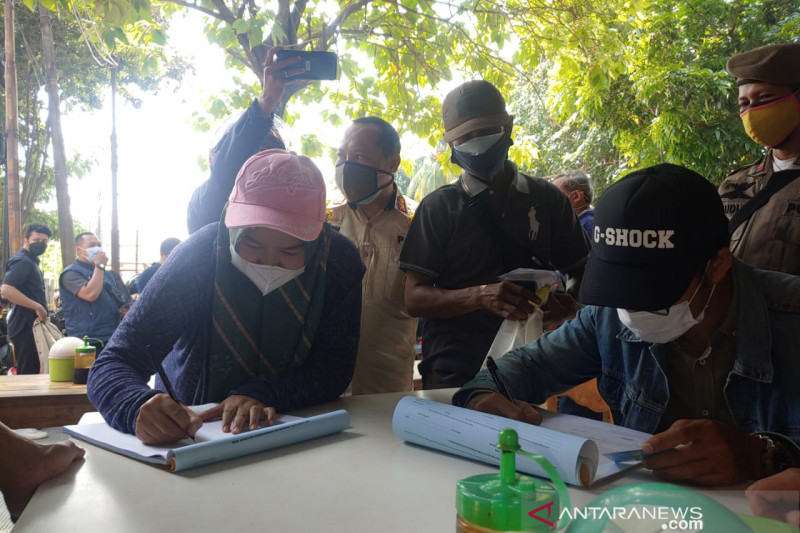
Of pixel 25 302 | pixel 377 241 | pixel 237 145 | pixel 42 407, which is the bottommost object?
pixel 42 407

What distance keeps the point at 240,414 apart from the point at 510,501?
881 mm

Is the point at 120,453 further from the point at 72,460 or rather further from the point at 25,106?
the point at 25,106

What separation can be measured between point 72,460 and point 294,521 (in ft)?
1.70

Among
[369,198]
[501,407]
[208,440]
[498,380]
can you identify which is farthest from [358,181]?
[208,440]

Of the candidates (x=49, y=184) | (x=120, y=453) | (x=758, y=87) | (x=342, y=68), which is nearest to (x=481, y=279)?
(x=758, y=87)

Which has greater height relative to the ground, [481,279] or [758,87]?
[758,87]

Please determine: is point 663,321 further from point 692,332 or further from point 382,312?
point 382,312

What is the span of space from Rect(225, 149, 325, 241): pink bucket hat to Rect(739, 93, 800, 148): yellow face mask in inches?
62.5

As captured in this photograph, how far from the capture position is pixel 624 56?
4574 millimetres

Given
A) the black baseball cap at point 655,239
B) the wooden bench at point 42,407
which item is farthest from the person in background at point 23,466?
the wooden bench at point 42,407

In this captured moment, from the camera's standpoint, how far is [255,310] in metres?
1.76

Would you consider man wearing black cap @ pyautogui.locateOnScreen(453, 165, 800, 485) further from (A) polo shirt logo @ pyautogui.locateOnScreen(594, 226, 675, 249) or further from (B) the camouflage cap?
(B) the camouflage cap

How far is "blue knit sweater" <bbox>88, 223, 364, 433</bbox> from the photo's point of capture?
1.57m

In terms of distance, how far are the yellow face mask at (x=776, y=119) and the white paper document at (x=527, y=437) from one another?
1362mm
